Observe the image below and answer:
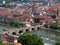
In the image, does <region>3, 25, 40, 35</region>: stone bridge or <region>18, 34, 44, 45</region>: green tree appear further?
<region>3, 25, 40, 35</region>: stone bridge

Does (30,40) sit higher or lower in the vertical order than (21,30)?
higher

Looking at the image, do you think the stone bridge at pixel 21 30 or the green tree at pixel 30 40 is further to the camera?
the stone bridge at pixel 21 30

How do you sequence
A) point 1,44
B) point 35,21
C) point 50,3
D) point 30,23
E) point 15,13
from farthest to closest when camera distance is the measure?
point 50,3, point 15,13, point 35,21, point 30,23, point 1,44

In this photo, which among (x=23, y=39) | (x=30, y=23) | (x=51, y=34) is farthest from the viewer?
(x=30, y=23)

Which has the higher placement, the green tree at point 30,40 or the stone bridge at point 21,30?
the green tree at point 30,40

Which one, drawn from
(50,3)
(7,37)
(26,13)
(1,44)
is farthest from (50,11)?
(1,44)

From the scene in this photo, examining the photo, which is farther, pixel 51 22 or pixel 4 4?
pixel 4 4

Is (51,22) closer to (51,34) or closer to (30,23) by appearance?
(30,23)

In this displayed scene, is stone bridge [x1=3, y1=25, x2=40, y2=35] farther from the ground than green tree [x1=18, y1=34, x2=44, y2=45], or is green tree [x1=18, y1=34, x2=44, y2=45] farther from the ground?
green tree [x1=18, y1=34, x2=44, y2=45]

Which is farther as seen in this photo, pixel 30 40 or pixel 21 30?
pixel 21 30

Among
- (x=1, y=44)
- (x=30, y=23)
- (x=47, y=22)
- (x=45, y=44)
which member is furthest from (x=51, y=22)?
(x=1, y=44)

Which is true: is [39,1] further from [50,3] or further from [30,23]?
[30,23]
